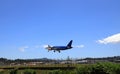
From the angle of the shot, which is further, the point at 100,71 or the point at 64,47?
the point at 64,47

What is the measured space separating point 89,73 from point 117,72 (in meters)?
4.35

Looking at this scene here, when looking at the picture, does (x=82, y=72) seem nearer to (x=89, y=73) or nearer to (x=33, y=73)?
(x=89, y=73)

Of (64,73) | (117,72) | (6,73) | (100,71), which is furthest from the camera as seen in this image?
(6,73)

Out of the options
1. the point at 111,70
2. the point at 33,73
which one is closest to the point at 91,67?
the point at 111,70

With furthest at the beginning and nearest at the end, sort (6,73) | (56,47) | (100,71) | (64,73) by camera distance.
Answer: (56,47), (6,73), (64,73), (100,71)

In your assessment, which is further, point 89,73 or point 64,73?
point 64,73

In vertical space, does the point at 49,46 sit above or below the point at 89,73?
above

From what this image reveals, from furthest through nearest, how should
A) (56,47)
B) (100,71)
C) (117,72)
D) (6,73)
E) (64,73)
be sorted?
1. (56,47)
2. (6,73)
3. (64,73)
4. (100,71)
5. (117,72)

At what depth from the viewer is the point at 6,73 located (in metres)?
72.2

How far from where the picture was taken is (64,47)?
390 ft

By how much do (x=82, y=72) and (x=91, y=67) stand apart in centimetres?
150

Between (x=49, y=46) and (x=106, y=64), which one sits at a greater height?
(x=49, y=46)

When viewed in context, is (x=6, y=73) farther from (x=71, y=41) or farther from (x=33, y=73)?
(x=71, y=41)

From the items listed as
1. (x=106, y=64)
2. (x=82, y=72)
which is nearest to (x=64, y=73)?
(x=82, y=72)
